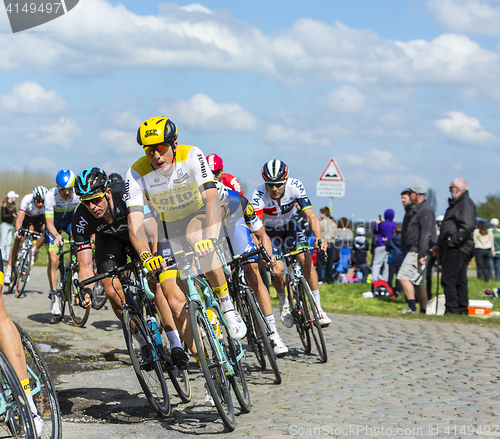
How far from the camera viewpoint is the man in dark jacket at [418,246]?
1220cm

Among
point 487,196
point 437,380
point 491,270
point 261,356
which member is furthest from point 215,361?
point 487,196

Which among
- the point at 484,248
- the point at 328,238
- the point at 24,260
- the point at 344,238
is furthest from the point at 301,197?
the point at 484,248

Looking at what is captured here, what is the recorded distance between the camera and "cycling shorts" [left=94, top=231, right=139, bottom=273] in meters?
6.47

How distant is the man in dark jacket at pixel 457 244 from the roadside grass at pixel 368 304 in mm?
539

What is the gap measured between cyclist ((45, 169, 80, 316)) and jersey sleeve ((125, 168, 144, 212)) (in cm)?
506

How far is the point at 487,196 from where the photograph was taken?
59031 mm

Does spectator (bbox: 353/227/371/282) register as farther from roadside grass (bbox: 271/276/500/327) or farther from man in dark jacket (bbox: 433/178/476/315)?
man in dark jacket (bbox: 433/178/476/315)

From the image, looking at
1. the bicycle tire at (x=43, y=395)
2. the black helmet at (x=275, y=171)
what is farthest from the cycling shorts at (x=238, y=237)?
the bicycle tire at (x=43, y=395)

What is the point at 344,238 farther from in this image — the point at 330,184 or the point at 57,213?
the point at 57,213

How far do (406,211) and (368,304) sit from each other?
2.30m

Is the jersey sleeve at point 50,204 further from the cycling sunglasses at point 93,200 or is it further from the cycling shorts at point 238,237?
the cycling sunglasses at point 93,200

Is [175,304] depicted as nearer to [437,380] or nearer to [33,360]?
[33,360]

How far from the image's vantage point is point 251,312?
658 centimetres

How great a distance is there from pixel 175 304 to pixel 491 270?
1680cm
